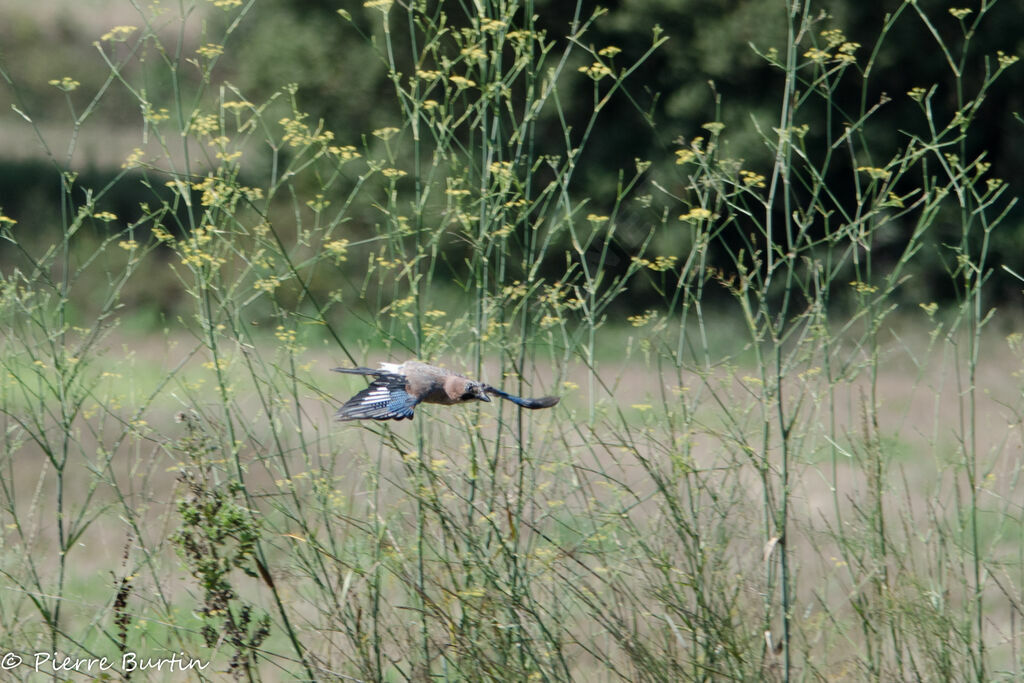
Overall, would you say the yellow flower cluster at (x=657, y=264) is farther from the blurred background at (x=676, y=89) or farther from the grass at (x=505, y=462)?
the blurred background at (x=676, y=89)

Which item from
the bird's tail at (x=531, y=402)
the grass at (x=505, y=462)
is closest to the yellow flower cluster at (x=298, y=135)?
the grass at (x=505, y=462)

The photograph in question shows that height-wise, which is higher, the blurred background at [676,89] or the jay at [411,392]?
the blurred background at [676,89]

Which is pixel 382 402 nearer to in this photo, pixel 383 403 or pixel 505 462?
pixel 383 403

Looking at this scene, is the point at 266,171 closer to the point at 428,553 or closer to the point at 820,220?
the point at 820,220

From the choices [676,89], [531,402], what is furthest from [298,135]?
[676,89]

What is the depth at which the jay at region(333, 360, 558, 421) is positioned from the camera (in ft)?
7.31

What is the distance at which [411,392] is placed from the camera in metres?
2.33

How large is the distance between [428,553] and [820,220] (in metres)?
8.80

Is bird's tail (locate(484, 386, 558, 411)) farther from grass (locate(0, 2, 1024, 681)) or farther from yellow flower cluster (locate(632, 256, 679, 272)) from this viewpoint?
yellow flower cluster (locate(632, 256, 679, 272))

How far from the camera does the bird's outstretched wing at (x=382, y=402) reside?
2184mm

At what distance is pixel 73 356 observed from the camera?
2697 millimetres

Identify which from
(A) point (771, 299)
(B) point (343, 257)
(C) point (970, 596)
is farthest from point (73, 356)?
(A) point (771, 299)

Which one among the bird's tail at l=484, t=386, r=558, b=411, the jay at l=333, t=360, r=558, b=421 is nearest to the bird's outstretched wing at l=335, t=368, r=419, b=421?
the jay at l=333, t=360, r=558, b=421

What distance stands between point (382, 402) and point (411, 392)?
3.0 inches
